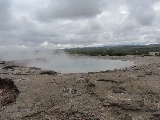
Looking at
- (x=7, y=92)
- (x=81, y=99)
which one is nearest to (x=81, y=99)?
(x=81, y=99)

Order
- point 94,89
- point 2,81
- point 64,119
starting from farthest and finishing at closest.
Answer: point 2,81 < point 94,89 < point 64,119

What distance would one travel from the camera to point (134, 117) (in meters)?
13.0

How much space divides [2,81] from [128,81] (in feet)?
38.9

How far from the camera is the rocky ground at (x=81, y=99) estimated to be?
13430mm

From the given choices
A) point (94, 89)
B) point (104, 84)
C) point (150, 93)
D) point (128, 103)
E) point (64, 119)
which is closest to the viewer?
point (64, 119)

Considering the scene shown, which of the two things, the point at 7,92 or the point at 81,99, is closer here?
the point at 81,99

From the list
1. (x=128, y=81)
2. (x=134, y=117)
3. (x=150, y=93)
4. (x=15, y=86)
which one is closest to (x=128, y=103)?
(x=134, y=117)

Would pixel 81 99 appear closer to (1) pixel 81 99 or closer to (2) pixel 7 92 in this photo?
(1) pixel 81 99

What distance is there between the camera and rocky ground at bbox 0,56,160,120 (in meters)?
13.4

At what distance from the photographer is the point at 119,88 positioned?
736 inches

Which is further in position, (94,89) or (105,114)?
(94,89)

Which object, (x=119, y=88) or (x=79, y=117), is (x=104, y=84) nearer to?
(x=119, y=88)

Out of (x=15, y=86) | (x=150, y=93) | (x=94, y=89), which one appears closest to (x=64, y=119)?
(x=94, y=89)

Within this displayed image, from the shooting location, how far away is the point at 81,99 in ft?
52.2
